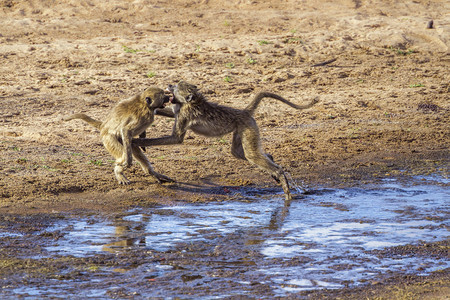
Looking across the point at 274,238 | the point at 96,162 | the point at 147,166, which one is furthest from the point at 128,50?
the point at 274,238

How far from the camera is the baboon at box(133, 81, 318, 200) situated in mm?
8453

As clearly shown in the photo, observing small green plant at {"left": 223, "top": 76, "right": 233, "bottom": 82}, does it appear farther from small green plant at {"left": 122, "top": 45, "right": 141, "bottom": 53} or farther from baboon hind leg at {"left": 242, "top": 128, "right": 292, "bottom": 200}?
baboon hind leg at {"left": 242, "top": 128, "right": 292, "bottom": 200}

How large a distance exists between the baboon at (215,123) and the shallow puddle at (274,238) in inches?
18.5

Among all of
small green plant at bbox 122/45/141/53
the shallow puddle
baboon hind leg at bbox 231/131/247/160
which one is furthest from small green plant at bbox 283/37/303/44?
baboon hind leg at bbox 231/131/247/160

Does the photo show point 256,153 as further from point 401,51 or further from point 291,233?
point 401,51

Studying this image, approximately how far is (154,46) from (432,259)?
920 centimetres

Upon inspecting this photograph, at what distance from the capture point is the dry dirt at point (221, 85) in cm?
936

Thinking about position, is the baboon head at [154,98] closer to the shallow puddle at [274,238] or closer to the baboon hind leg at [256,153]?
the baboon hind leg at [256,153]

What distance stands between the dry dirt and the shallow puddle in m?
0.70

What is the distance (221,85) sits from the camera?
13.2 metres

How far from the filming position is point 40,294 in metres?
5.29

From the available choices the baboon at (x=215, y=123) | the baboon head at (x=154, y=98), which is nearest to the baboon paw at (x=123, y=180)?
the baboon at (x=215, y=123)

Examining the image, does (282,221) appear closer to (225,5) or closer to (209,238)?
(209,238)

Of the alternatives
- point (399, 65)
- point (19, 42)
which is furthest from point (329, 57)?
point (19, 42)
